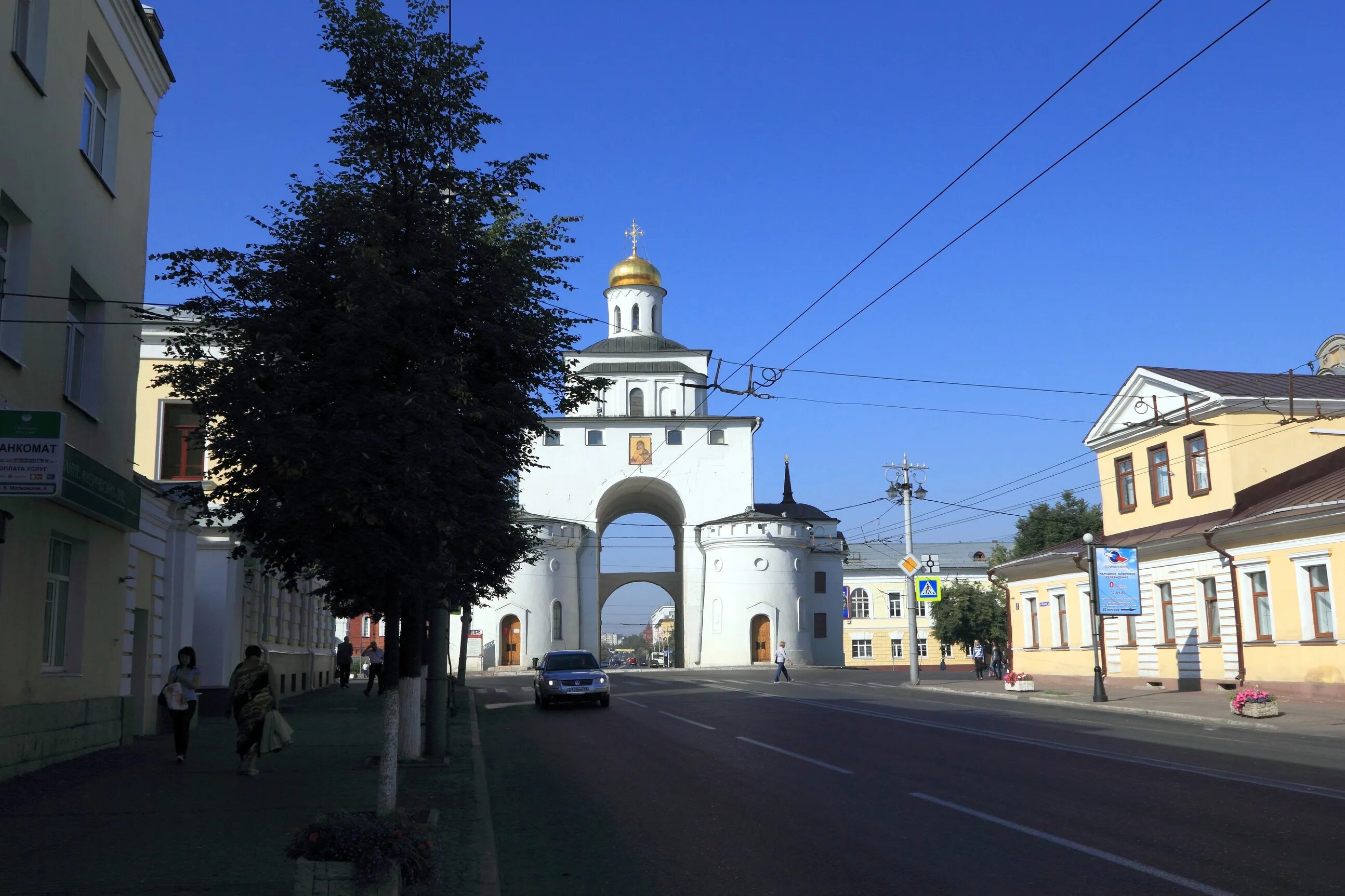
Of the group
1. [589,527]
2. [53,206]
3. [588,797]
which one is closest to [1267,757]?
[588,797]

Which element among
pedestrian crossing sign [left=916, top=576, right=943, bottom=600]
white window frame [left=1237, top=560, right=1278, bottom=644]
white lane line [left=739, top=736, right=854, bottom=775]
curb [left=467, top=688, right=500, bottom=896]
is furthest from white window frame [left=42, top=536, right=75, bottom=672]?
pedestrian crossing sign [left=916, top=576, right=943, bottom=600]

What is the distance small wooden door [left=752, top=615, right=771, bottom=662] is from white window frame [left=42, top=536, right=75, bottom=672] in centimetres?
5344

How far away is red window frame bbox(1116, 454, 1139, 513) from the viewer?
117 feet

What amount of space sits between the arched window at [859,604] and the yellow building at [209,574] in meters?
62.2

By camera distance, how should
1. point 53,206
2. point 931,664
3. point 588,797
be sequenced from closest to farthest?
point 588,797, point 53,206, point 931,664

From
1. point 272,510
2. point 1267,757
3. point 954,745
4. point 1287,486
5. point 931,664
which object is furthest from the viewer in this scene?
point 931,664

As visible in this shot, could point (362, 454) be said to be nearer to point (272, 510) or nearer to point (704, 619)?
point (272, 510)

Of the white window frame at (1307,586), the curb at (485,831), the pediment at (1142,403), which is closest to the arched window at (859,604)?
the pediment at (1142,403)

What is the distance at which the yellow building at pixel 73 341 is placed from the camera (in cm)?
1251

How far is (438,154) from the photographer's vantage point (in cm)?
1055

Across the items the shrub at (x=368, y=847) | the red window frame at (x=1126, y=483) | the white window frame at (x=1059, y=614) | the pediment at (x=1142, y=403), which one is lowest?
the shrub at (x=368, y=847)

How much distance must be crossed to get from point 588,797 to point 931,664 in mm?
77047

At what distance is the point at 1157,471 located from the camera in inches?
1352

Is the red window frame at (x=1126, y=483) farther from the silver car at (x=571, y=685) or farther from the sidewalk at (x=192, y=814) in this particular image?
the sidewalk at (x=192, y=814)
